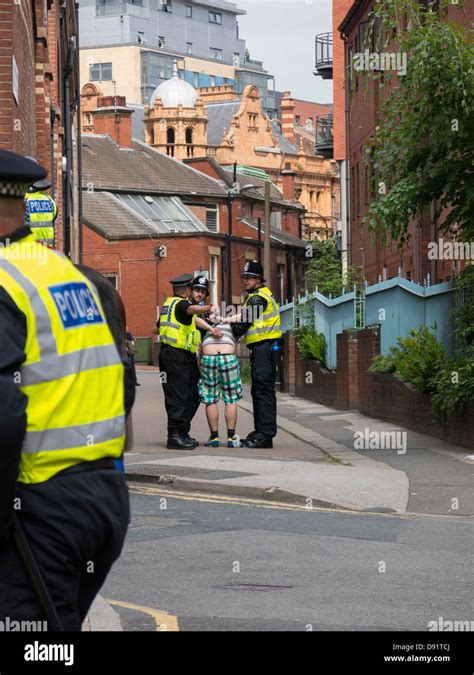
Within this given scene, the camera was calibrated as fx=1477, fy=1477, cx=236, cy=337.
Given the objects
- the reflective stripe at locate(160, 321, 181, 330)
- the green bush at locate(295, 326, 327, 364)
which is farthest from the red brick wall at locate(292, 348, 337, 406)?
the reflective stripe at locate(160, 321, 181, 330)

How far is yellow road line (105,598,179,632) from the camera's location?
23.2 ft

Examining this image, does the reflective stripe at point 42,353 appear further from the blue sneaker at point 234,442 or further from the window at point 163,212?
the window at point 163,212

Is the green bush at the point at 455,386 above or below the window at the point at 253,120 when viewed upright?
below

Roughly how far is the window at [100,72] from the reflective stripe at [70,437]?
153460 millimetres

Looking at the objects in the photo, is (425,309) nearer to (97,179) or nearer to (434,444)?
(434,444)

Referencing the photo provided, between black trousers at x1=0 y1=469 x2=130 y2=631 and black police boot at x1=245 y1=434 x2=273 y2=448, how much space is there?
43.0ft

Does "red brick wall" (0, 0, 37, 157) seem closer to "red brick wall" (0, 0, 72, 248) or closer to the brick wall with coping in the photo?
"red brick wall" (0, 0, 72, 248)

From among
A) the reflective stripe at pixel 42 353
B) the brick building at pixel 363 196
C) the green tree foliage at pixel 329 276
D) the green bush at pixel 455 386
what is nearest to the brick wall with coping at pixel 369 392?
the green bush at pixel 455 386

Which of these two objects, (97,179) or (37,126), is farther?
(97,179)

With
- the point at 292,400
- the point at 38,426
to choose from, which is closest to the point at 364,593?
the point at 38,426

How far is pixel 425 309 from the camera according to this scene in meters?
20.6

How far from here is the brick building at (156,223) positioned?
6925 centimetres

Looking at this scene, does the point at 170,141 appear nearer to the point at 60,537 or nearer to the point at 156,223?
the point at 156,223
